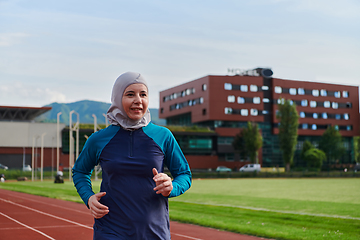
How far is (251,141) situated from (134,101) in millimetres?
81735

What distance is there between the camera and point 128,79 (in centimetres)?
313

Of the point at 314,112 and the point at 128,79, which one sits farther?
the point at 314,112

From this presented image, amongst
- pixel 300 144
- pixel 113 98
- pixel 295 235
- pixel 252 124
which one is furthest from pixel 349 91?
pixel 113 98

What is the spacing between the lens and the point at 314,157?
284 feet

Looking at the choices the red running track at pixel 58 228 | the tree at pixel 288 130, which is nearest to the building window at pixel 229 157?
the tree at pixel 288 130

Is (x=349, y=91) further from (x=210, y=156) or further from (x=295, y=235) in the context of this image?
(x=295, y=235)

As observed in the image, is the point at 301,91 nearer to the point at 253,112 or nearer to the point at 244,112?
the point at 253,112

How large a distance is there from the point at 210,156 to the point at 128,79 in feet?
290

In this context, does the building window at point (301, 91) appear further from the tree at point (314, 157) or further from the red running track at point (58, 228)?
the red running track at point (58, 228)

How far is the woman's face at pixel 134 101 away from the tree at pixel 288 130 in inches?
3175

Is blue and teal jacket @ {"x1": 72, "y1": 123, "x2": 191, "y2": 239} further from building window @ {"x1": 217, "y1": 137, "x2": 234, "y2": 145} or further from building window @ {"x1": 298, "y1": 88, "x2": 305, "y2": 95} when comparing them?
building window @ {"x1": 298, "y1": 88, "x2": 305, "y2": 95}

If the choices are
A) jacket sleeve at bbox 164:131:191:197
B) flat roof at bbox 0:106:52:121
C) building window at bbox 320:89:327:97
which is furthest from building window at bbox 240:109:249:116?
jacket sleeve at bbox 164:131:191:197

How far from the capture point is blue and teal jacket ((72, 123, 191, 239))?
10.00 feet

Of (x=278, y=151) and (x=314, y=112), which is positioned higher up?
(x=314, y=112)
